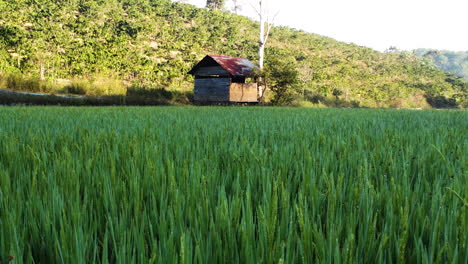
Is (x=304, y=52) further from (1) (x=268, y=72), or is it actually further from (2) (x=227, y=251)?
(2) (x=227, y=251)

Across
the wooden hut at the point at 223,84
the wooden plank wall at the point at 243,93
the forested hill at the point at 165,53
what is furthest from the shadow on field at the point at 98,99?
the wooden plank wall at the point at 243,93

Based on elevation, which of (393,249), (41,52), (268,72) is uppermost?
(41,52)

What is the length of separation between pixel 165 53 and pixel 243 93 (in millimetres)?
14239

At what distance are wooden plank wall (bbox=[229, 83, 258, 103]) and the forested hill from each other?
2.46m

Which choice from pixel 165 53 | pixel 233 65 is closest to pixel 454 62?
pixel 165 53

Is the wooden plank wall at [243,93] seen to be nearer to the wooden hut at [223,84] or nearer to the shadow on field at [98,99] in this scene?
the wooden hut at [223,84]

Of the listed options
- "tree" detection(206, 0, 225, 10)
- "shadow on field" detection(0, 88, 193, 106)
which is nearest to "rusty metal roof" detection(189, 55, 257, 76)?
"shadow on field" detection(0, 88, 193, 106)

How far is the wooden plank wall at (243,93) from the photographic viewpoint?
18938mm

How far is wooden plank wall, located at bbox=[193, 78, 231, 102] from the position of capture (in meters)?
18.9

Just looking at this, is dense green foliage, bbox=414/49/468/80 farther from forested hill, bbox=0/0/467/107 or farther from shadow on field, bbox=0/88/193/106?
shadow on field, bbox=0/88/193/106

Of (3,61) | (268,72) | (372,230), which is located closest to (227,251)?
(372,230)

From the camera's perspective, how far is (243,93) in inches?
770

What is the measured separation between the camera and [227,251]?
58 centimetres

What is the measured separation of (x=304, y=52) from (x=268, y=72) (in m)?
27.4
